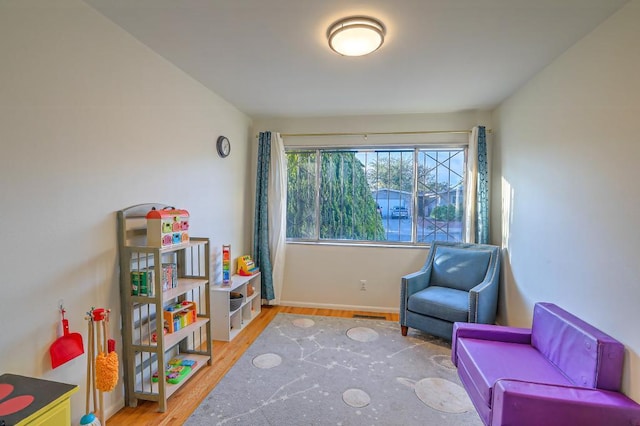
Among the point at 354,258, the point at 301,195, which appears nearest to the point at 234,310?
the point at 354,258

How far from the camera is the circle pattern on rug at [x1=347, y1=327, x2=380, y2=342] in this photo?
2.99 metres

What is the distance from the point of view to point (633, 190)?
1547mm

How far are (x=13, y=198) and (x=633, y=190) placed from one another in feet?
9.97

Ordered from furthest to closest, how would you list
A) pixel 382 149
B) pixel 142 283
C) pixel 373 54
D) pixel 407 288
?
1. pixel 382 149
2. pixel 407 288
3. pixel 373 54
4. pixel 142 283

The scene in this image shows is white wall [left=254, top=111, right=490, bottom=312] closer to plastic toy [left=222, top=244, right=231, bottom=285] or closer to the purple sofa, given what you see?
plastic toy [left=222, top=244, right=231, bottom=285]

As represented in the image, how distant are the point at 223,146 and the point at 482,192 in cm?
293

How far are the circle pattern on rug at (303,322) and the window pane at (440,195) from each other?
1.69 metres

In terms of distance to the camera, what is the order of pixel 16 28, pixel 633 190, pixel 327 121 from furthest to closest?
pixel 327 121 < pixel 633 190 < pixel 16 28

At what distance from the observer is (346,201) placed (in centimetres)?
397

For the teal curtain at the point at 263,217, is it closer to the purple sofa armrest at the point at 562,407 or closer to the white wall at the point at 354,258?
the white wall at the point at 354,258

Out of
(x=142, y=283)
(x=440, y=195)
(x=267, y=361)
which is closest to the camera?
(x=142, y=283)

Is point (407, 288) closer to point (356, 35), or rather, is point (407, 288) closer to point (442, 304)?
point (442, 304)

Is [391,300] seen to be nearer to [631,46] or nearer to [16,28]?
[631,46]

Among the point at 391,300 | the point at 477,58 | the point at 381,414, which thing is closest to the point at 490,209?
the point at 391,300
